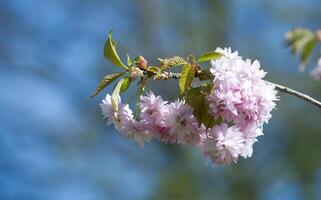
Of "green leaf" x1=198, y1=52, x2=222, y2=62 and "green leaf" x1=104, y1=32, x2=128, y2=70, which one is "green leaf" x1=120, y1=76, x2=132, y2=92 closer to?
"green leaf" x1=104, y1=32, x2=128, y2=70

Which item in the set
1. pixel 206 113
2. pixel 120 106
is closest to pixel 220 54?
pixel 206 113

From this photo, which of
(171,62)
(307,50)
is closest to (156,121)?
(171,62)

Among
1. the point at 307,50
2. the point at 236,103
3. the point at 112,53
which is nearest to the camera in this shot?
the point at 236,103

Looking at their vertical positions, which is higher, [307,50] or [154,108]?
[307,50]

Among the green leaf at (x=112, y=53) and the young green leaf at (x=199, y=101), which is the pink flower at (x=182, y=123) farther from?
the green leaf at (x=112, y=53)

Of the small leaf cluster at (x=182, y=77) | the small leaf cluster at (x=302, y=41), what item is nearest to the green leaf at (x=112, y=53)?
the small leaf cluster at (x=182, y=77)

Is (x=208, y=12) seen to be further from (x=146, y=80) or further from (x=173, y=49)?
(x=146, y=80)

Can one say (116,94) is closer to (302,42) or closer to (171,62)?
(171,62)
